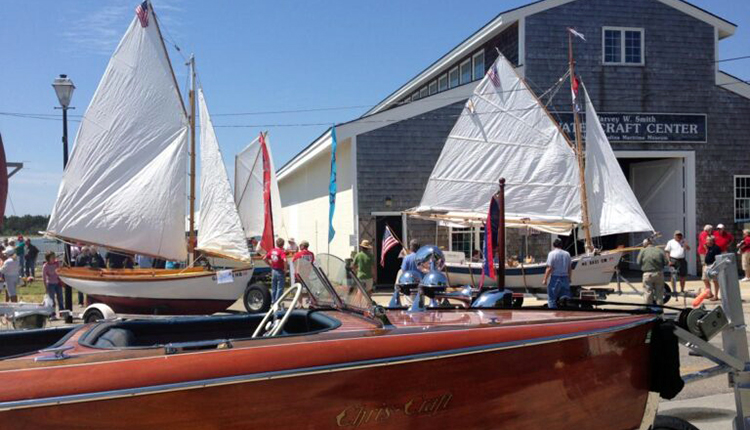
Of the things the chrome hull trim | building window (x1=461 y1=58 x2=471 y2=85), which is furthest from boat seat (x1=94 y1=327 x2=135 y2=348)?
building window (x1=461 y1=58 x2=471 y2=85)

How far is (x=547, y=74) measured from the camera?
21062mm

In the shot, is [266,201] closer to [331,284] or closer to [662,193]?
[662,193]

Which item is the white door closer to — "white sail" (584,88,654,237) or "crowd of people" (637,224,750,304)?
"crowd of people" (637,224,750,304)

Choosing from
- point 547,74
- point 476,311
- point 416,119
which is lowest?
point 476,311

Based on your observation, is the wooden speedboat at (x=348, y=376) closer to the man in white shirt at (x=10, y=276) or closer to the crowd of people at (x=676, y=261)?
the crowd of people at (x=676, y=261)

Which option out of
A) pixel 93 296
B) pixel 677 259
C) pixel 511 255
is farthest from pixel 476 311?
pixel 511 255

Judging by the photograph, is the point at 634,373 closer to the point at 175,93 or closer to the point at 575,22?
the point at 175,93

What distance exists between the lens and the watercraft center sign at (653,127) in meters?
21.6

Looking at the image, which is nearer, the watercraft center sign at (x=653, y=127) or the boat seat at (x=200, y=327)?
the boat seat at (x=200, y=327)

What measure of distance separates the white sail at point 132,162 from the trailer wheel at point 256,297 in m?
2.02

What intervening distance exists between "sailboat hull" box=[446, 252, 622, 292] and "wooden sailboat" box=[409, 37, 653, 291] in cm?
3

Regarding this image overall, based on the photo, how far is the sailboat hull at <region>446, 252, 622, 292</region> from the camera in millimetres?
18062

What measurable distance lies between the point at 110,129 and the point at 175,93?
188 cm

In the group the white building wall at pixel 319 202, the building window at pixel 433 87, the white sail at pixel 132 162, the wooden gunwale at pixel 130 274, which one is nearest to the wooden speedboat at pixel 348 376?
the wooden gunwale at pixel 130 274
